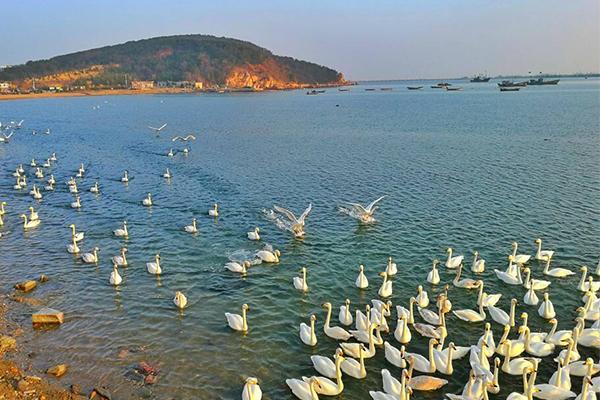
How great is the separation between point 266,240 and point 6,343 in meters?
14.2

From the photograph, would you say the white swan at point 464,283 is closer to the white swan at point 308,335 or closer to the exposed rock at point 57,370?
the white swan at point 308,335

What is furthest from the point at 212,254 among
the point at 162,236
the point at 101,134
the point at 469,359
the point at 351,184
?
the point at 101,134

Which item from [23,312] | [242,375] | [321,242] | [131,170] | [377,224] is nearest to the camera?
[242,375]

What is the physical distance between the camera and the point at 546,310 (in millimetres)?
18891

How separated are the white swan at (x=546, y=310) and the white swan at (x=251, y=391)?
11754mm

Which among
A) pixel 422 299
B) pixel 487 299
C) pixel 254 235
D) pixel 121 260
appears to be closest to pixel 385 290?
pixel 422 299

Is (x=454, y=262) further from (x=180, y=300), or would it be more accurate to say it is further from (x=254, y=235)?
(x=180, y=300)

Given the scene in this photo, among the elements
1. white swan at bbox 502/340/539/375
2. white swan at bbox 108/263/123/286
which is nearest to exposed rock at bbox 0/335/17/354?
white swan at bbox 108/263/123/286

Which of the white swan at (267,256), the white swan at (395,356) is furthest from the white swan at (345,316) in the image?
the white swan at (267,256)

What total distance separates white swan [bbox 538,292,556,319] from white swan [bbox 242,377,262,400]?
11.8 metres

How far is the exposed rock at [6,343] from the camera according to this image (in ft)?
54.1

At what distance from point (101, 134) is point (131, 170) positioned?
3578 cm

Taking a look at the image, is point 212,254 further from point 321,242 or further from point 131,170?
point 131,170

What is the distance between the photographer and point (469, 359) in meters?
15.8
